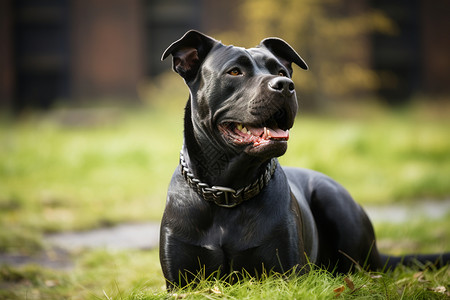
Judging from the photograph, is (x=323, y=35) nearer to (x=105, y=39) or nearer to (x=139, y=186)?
(x=105, y=39)

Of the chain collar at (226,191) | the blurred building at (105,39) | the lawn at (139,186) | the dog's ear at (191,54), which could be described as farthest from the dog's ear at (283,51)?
the blurred building at (105,39)

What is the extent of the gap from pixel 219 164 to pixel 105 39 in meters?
13.8

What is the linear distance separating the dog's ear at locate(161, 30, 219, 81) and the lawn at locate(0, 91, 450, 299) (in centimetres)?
116

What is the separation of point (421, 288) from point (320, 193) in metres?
0.84

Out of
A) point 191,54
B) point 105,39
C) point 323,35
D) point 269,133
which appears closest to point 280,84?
point 269,133

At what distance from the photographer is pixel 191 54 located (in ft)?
9.65

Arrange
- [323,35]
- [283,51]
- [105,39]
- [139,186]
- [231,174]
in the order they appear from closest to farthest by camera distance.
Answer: [231,174] → [283,51] → [139,186] → [323,35] → [105,39]

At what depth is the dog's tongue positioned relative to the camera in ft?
8.49

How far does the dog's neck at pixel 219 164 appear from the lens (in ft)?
8.96

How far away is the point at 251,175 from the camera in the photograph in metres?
2.78

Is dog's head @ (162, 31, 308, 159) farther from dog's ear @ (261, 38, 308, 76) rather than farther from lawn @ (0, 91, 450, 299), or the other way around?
lawn @ (0, 91, 450, 299)

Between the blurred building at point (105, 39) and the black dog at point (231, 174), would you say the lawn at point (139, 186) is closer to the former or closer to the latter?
the black dog at point (231, 174)

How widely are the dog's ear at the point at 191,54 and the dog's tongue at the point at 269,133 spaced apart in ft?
1.73

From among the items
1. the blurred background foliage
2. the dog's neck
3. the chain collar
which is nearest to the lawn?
the chain collar
